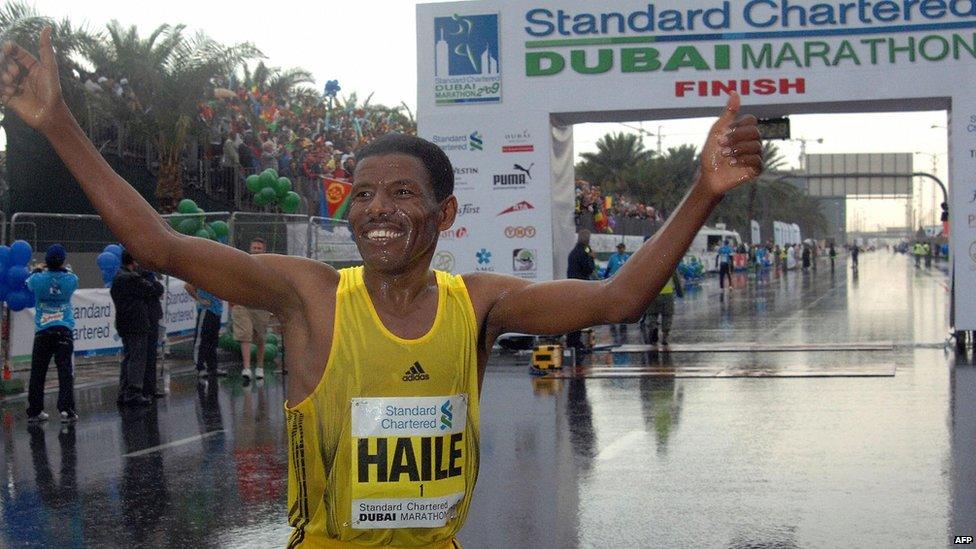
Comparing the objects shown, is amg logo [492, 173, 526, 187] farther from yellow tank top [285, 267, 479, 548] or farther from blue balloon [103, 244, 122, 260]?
yellow tank top [285, 267, 479, 548]

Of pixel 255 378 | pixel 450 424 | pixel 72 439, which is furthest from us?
pixel 255 378

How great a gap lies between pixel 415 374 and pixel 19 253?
432 inches

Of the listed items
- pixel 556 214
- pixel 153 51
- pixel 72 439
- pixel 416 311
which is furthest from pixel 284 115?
pixel 416 311

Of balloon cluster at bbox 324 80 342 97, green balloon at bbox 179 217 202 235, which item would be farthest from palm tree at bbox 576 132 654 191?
green balloon at bbox 179 217 202 235

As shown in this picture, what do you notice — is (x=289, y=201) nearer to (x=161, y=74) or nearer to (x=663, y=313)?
(x=663, y=313)

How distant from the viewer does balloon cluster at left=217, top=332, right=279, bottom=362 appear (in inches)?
635

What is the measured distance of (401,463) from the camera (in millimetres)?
2891

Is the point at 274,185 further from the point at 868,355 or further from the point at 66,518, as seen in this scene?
the point at 66,518

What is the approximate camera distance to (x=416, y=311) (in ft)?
9.71

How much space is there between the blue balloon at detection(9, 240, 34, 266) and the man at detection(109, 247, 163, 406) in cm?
102

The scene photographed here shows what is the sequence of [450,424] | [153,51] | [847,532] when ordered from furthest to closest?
[153,51]
[847,532]
[450,424]

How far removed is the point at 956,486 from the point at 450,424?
5.87 metres

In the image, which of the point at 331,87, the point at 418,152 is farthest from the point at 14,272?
the point at 331,87

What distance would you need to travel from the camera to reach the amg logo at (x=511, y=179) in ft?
56.9
